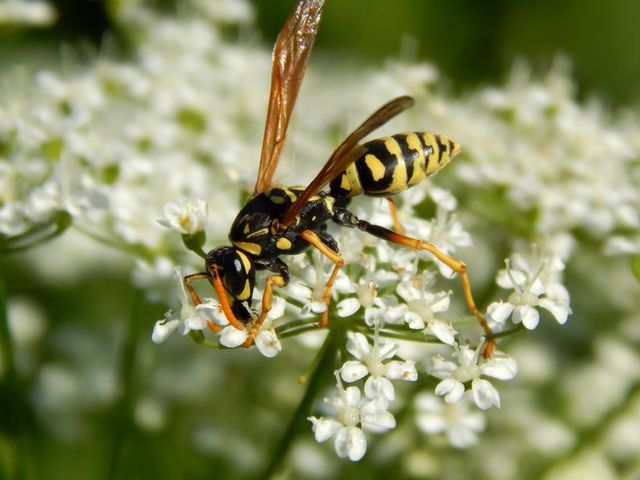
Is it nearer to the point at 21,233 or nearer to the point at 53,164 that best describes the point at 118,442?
the point at 21,233

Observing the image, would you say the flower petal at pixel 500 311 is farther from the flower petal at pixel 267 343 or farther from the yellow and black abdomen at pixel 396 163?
the flower petal at pixel 267 343

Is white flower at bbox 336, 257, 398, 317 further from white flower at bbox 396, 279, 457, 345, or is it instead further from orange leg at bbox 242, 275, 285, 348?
orange leg at bbox 242, 275, 285, 348

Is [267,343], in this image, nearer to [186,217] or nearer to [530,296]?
[186,217]

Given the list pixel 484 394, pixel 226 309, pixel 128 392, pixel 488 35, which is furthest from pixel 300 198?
pixel 488 35

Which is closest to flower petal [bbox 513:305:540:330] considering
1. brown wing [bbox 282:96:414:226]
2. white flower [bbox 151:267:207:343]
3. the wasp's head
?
brown wing [bbox 282:96:414:226]

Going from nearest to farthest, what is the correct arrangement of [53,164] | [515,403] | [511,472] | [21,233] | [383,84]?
1. [21,233]
2. [53,164]
3. [511,472]
4. [515,403]
5. [383,84]

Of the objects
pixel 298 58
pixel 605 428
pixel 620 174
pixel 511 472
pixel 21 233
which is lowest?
pixel 511 472

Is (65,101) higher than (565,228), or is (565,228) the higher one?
(565,228)

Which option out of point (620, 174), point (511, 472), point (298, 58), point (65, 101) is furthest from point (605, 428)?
point (65, 101)

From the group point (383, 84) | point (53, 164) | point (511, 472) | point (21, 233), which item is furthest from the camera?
point (383, 84)
